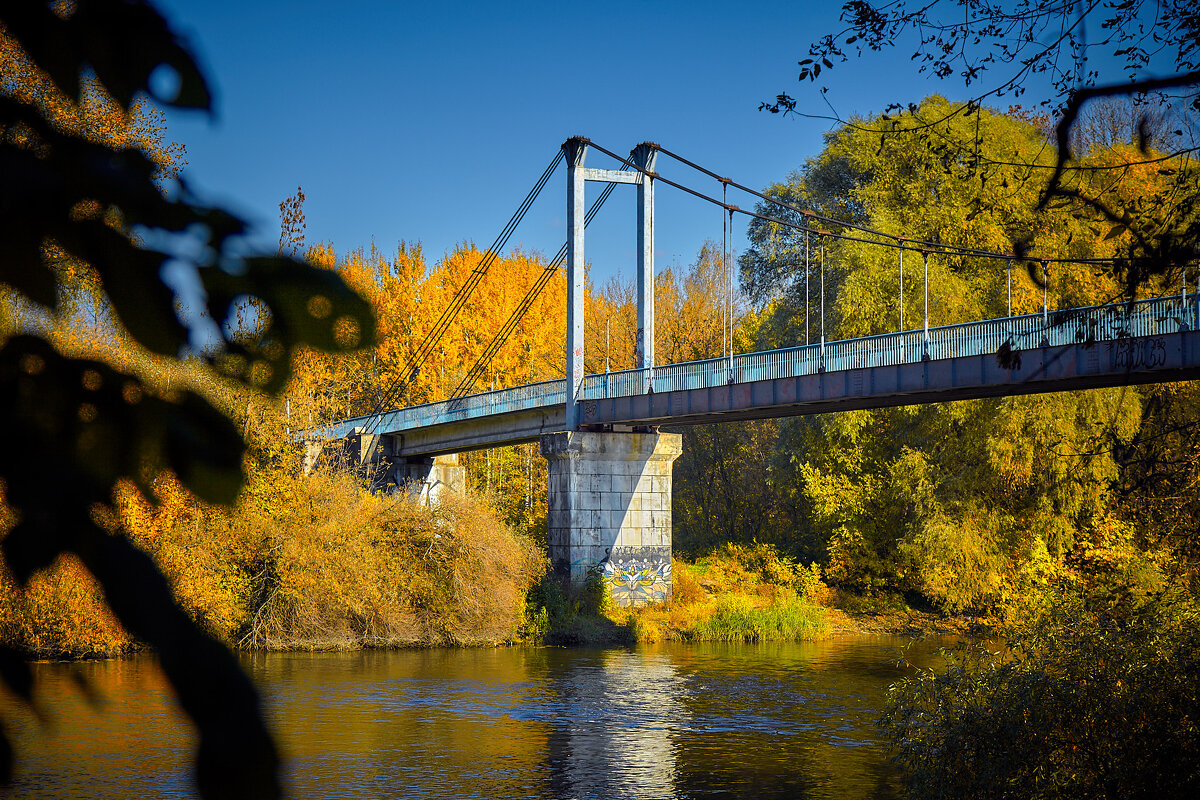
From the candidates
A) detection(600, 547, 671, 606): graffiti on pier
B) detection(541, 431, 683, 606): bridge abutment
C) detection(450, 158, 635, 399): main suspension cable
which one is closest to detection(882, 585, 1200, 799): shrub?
detection(600, 547, 671, 606): graffiti on pier

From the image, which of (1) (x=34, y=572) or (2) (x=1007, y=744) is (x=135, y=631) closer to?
(1) (x=34, y=572)

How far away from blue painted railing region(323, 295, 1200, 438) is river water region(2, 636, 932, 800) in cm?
789

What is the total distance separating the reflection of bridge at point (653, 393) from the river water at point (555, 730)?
24.0 ft

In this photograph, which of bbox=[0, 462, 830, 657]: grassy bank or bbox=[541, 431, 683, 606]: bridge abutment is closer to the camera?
bbox=[0, 462, 830, 657]: grassy bank

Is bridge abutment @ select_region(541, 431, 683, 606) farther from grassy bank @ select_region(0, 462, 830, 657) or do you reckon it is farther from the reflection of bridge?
grassy bank @ select_region(0, 462, 830, 657)

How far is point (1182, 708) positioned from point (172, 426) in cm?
1082

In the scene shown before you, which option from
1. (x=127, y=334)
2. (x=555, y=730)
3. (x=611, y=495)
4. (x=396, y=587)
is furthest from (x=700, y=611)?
(x=127, y=334)

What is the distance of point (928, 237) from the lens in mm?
38438

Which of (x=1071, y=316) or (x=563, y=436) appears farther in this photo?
(x=563, y=436)

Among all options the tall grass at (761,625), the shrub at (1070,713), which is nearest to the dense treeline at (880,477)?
the tall grass at (761,625)

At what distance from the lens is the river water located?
15.7 metres

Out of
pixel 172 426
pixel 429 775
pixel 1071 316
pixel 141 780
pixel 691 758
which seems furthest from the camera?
pixel 691 758

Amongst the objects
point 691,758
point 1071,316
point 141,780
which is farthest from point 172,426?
point 691,758

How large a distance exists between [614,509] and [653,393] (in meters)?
3.71
